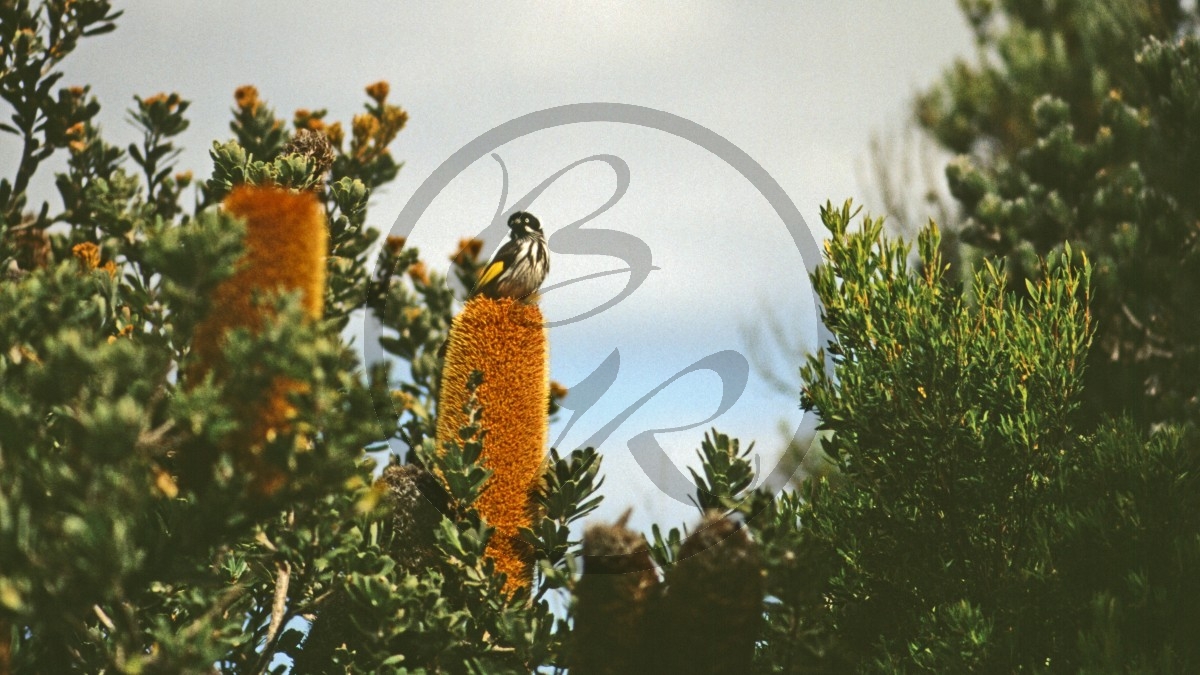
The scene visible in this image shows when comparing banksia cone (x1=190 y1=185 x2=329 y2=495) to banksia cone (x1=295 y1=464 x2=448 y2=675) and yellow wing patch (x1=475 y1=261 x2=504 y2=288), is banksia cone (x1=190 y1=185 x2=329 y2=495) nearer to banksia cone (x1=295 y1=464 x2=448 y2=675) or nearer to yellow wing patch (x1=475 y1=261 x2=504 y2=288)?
yellow wing patch (x1=475 y1=261 x2=504 y2=288)

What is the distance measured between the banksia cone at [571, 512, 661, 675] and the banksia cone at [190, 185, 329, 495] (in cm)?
155

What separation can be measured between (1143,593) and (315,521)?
152 inches

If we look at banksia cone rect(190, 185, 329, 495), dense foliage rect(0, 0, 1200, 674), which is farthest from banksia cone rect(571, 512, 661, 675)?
banksia cone rect(190, 185, 329, 495)

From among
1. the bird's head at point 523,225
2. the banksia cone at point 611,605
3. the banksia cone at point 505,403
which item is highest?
the bird's head at point 523,225

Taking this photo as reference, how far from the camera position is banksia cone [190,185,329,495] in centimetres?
318

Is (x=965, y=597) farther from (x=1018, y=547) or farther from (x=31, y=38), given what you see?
(x=31, y=38)

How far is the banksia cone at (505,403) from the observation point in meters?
4.68

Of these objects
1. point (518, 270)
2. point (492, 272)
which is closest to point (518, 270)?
point (518, 270)

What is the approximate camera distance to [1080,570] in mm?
5328

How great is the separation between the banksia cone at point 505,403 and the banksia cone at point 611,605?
19.2 inches

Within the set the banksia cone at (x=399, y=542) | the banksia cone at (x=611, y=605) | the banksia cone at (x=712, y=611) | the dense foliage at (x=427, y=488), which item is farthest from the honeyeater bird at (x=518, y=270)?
the banksia cone at (x=712, y=611)

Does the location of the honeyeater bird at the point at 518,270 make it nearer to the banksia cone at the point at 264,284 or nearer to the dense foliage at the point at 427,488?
the dense foliage at the point at 427,488

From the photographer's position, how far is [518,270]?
4801 millimetres

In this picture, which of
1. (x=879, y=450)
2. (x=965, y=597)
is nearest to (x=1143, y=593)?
(x=965, y=597)
